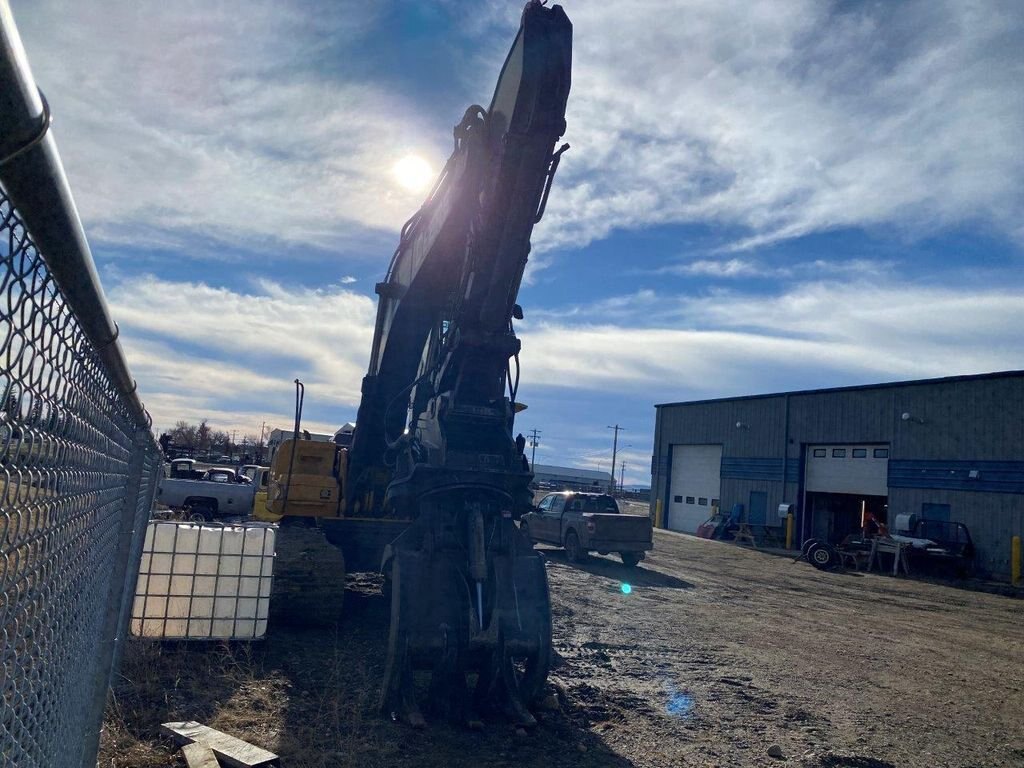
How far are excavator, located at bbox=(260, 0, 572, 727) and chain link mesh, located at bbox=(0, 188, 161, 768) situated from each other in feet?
11.5

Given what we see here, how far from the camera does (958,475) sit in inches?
1024

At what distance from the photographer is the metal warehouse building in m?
24.9

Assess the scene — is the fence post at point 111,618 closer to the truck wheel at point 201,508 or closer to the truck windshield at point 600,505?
the truck windshield at point 600,505

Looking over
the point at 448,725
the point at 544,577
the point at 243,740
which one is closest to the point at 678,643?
the point at 544,577

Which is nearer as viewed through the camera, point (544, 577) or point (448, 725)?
point (448, 725)

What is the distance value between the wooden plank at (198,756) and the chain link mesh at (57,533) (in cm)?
188

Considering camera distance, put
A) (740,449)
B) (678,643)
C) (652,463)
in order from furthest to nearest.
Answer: (652,463)
(740,449)
(678,643)

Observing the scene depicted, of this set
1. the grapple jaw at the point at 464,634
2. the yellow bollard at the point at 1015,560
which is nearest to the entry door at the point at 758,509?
the yellow bollard at the point at 1015,560

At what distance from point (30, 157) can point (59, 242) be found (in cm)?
34

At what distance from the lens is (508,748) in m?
6.23

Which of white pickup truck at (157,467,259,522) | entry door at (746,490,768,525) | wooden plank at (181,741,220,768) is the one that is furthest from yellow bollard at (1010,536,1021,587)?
wooden plank at (181,741,220,768)

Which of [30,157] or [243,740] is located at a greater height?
[30,157]

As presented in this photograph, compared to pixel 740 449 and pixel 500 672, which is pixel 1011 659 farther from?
pixel 740 449

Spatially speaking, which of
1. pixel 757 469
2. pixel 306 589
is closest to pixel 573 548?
pixel 306 589
